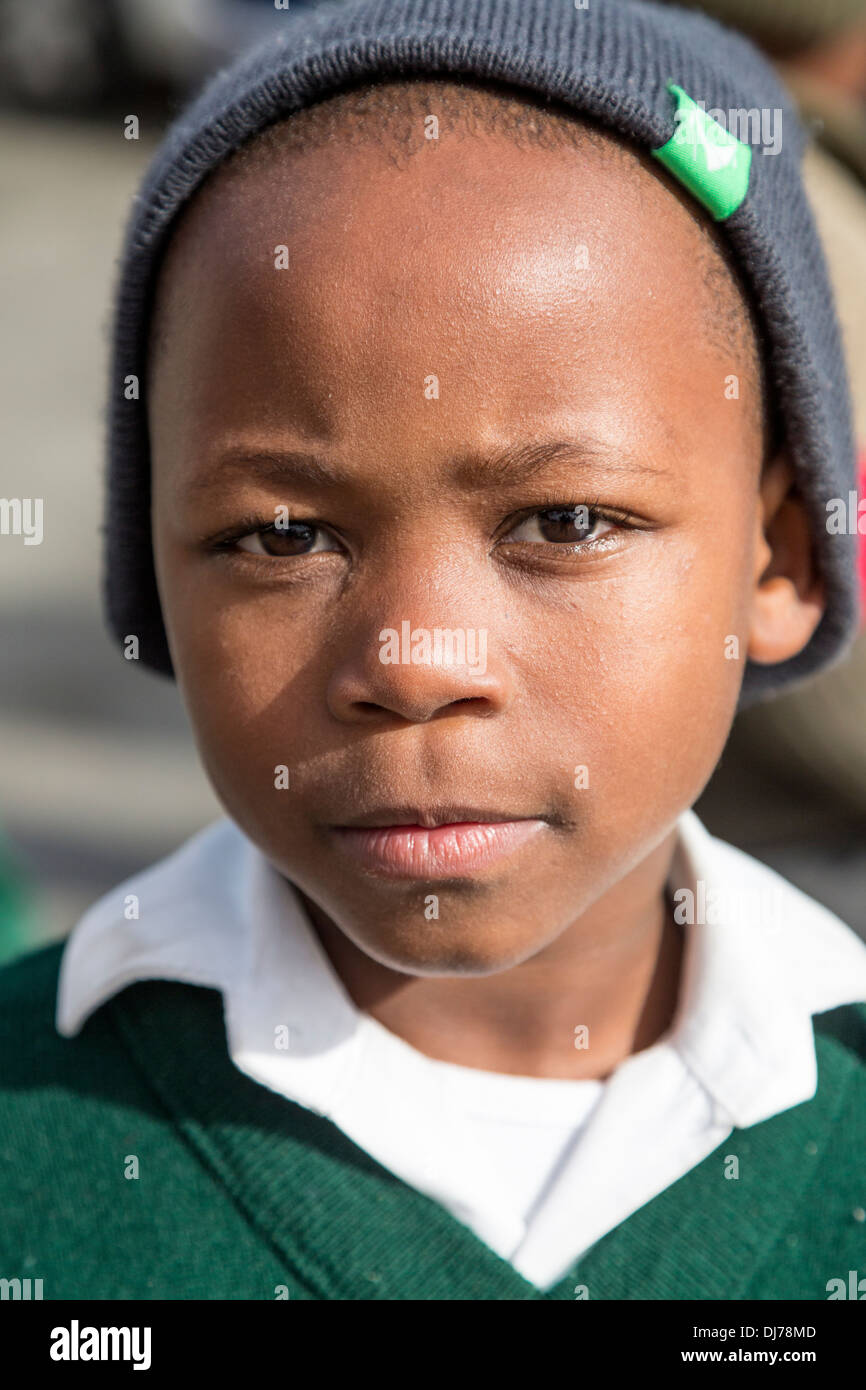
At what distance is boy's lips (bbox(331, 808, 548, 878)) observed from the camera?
57.7 inches

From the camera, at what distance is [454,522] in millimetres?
1439

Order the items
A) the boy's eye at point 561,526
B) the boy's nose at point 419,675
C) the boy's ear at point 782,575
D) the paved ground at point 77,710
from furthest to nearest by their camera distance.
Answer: the paved ground at point 77,710
the boy's ear at point 782,575
the boy's eye at point 561,526
the boy's nose at point 419,675

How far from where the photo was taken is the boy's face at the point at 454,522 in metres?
1.42

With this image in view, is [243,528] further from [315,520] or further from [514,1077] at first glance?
[514,1077]

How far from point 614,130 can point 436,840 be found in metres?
0.75

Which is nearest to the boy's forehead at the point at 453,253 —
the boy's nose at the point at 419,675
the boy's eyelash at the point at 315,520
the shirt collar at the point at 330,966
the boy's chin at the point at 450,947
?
the boy's eyelash at the point at 315,520

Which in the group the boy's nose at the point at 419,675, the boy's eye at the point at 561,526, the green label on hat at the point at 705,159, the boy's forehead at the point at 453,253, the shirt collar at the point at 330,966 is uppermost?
the green label on hat at the point at 705,159

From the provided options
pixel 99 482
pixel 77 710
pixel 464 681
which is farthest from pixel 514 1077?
pixel 99 482

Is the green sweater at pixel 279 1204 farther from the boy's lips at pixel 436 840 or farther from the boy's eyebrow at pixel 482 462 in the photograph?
the boy's eyebrow at pixel 482 462

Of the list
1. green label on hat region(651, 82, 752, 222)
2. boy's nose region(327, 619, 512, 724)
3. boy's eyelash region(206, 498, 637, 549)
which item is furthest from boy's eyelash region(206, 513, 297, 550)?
green label on hat region(651, 82, 752, 222)

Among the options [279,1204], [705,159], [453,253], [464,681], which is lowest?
[279,1204]

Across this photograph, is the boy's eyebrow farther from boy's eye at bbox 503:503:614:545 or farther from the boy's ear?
the boy's ear

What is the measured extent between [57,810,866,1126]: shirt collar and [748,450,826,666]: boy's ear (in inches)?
10.5
